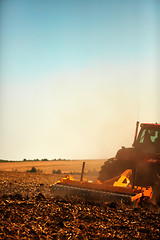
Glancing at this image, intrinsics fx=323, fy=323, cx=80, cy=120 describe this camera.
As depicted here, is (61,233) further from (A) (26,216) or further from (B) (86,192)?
(B) (86,192)

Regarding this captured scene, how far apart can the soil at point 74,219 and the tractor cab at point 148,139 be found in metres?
3.08

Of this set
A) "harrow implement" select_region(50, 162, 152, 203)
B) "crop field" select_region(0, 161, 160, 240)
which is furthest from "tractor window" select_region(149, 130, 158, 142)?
"crop field" select_region(0, 161, 160, 240)

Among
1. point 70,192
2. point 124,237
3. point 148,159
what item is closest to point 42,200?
point 70,192

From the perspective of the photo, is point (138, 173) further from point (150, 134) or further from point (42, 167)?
point (42, 167)

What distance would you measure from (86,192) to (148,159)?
2751 mm

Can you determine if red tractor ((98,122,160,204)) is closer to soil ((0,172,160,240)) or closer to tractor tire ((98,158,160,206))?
tractor tire ((98,158,160,206))

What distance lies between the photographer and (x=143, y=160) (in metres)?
11.0

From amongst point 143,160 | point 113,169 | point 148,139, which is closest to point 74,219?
point 143,160

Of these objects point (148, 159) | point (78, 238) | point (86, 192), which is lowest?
point (78, 238)

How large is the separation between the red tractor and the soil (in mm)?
1244

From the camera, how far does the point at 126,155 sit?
11.5 m

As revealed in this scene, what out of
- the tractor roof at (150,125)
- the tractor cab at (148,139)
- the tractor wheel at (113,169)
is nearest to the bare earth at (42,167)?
the tractor wheel at (113,169)

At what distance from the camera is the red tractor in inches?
412

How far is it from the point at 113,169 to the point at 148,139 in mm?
1813
